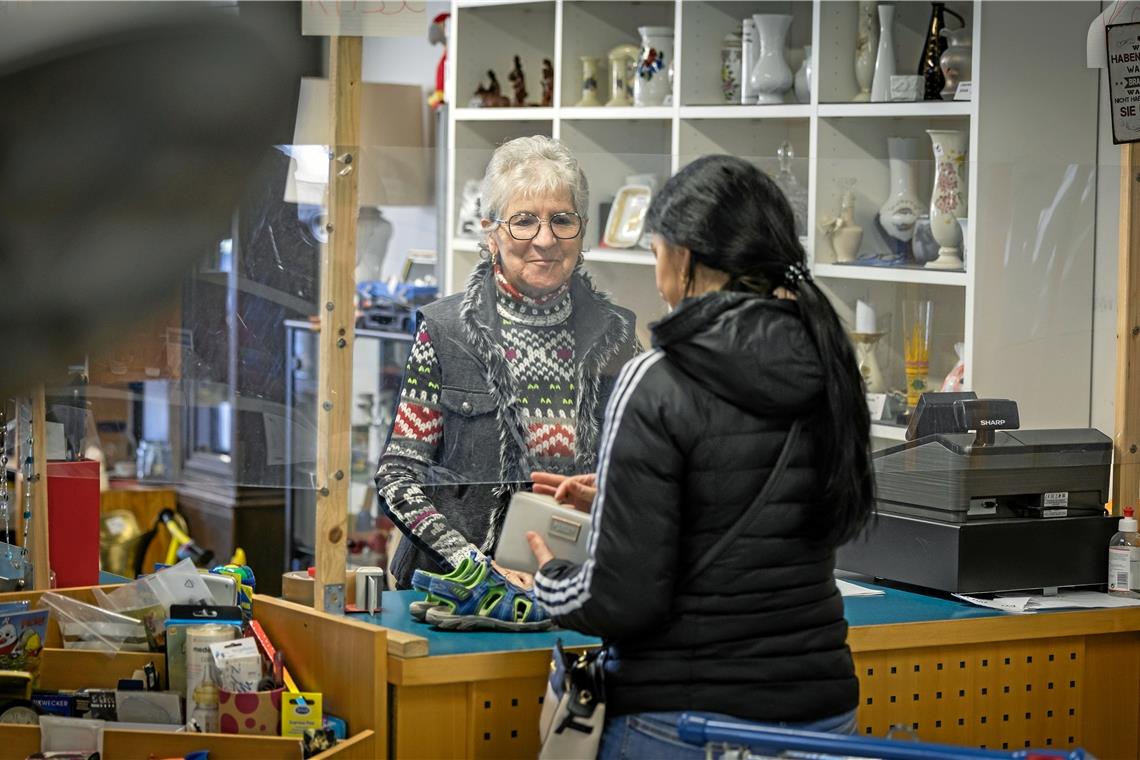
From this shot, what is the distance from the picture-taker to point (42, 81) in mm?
562

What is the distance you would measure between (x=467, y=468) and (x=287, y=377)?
34 centimetres

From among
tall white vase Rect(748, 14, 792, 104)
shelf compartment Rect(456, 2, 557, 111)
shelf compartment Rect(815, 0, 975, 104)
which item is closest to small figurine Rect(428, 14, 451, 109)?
shelf compartment Rect(456, 2, 557, 111)

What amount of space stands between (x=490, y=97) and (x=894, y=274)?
2.41 meters

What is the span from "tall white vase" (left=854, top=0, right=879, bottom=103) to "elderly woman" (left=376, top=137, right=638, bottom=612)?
170cm

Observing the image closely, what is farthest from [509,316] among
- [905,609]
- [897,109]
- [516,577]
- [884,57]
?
[884,57]

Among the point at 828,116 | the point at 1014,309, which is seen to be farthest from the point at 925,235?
the point at 828,116

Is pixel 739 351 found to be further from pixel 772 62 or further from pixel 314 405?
pixel 772 62

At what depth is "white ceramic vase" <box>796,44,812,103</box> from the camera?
3869 millimetres

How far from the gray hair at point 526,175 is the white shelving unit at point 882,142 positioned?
39 millimetres

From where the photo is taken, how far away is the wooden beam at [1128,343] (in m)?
2.66

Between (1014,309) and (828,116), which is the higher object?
(828,116)

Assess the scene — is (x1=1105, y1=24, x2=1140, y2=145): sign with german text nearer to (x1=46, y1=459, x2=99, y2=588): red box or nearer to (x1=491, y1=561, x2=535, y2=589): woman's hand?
(x1=491, y1=561, x2=535, y2=589): woman's hand

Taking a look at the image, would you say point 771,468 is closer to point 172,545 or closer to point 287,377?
point 287,377

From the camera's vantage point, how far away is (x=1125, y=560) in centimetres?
262
